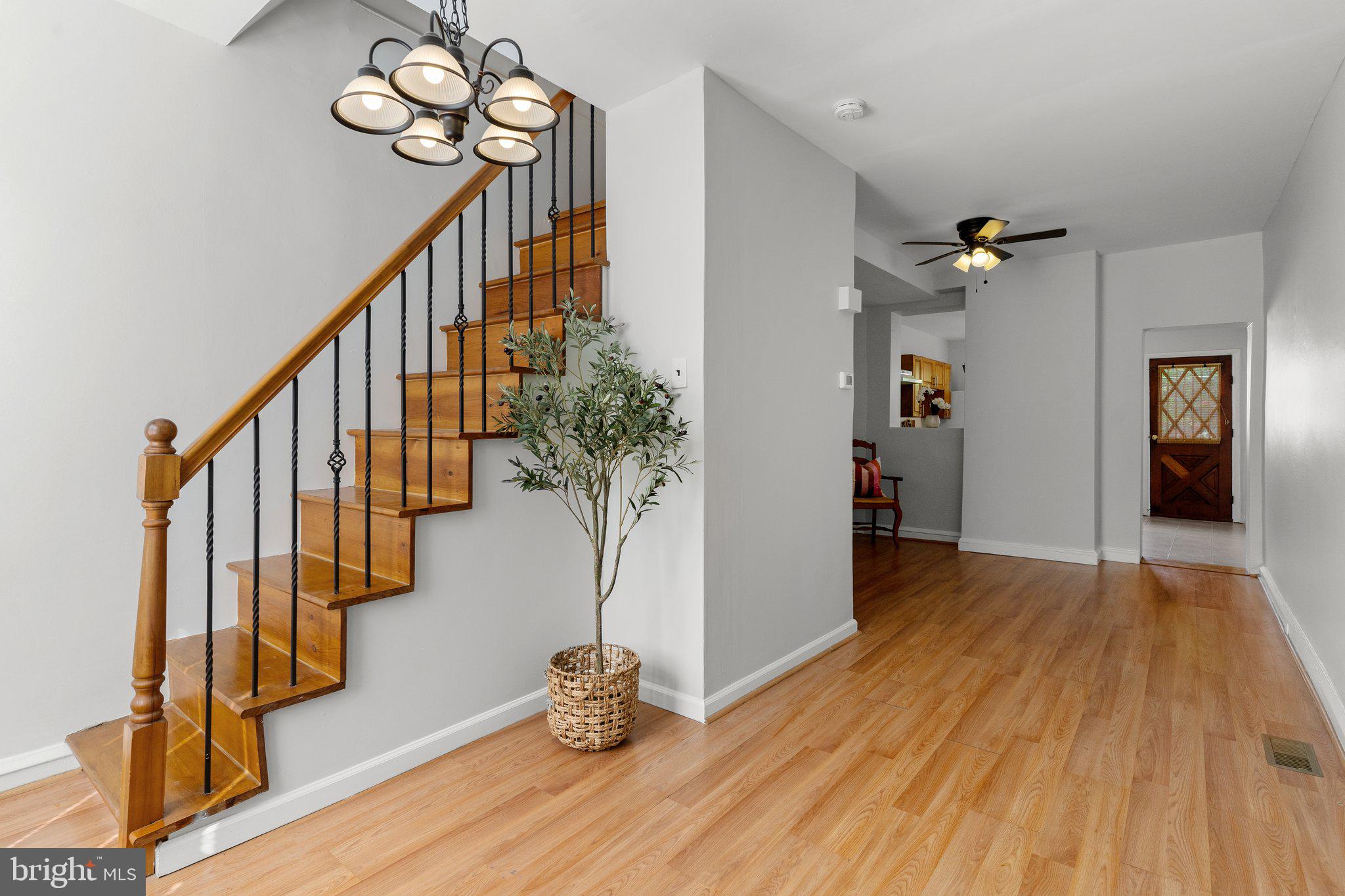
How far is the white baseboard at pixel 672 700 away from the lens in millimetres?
2744

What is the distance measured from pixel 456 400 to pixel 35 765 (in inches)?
70.4

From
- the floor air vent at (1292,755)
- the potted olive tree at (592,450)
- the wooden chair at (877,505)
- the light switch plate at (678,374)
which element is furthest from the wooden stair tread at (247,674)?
the wooden chair at (877,505)

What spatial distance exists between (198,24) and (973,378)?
582 cm

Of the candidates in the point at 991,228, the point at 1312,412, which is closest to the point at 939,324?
the point at 991,228

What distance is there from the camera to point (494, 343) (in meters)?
3.02

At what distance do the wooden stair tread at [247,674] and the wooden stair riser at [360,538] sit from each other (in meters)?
0.37

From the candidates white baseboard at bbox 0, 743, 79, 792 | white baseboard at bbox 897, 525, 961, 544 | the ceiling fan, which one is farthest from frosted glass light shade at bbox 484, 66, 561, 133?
white baseboard at bbox 897, 525, 961, 544

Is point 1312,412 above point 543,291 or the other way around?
the other way around

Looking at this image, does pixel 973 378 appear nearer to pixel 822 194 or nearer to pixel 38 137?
pixel 822 194

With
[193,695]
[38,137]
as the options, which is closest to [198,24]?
[38,137]

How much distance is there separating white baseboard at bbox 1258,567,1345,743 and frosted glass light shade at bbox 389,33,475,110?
3.62 meters

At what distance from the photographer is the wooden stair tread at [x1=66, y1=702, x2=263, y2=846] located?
180cm

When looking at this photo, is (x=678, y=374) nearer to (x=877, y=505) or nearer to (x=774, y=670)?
(x=774, y=670)

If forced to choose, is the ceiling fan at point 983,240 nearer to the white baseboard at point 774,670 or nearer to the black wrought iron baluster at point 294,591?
the white baseboard at point 774,670
